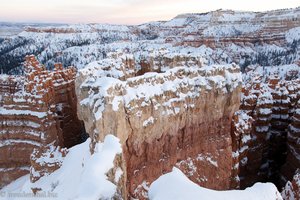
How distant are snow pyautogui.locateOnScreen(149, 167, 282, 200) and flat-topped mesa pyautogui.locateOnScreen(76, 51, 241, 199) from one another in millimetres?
2175

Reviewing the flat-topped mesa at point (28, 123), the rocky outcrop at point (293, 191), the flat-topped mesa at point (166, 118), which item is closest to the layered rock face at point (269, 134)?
the flat-topped mesa at point (166, 118)

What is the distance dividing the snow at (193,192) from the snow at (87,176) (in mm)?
1423

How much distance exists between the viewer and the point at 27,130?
848 inches

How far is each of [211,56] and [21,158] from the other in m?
67.9

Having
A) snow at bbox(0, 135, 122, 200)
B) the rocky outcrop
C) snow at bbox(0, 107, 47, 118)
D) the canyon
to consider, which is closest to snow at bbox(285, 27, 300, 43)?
the canyon

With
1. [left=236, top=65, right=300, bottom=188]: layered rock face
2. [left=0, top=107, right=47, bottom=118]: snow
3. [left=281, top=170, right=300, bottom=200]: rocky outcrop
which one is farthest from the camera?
[left=0, top=107, right=47, bottom=118]: snow

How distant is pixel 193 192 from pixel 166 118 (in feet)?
19.7

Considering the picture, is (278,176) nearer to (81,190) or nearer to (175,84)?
(175,84)

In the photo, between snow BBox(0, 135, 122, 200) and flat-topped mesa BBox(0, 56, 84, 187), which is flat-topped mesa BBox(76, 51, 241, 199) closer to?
snow BBox(0, 135, 122, 200)

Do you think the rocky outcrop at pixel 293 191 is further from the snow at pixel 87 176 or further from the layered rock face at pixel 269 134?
the snow at pixel 87 176

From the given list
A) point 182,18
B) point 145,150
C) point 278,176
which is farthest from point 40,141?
point 182,18

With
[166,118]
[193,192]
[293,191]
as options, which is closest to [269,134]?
[293,191]

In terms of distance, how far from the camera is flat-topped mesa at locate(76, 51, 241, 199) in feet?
37.7

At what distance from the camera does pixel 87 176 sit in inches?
355
